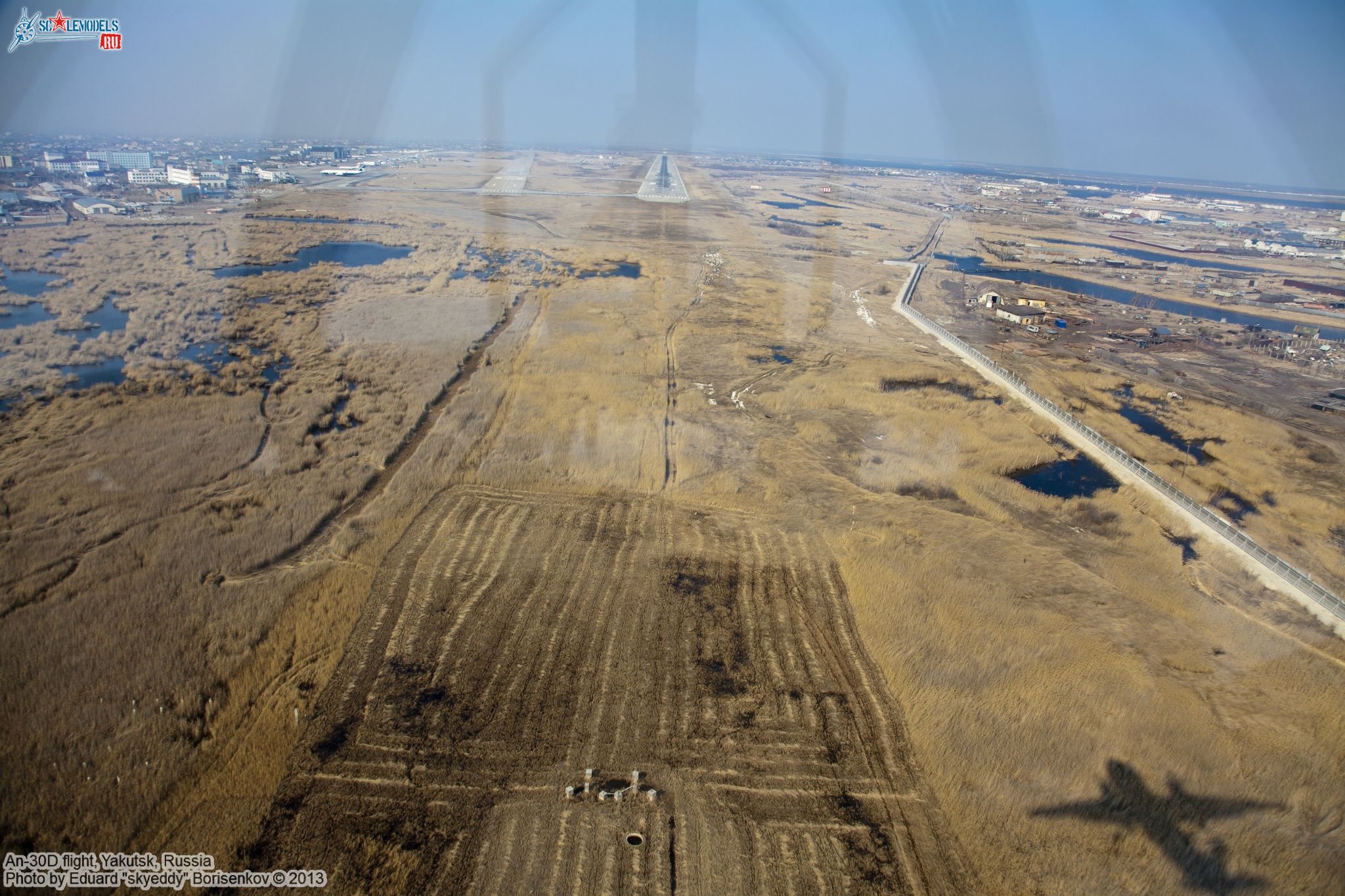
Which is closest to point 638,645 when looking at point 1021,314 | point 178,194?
point 1021,314

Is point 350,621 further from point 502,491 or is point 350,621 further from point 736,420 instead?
point 736,420

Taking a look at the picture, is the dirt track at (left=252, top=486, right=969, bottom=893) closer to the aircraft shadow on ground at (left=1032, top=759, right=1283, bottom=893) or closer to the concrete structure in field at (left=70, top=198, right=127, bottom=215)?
the aircraft shadow on ground at (left=1032, top=759, right=1283, bottom=893)

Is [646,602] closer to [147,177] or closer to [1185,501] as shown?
[1185,501]

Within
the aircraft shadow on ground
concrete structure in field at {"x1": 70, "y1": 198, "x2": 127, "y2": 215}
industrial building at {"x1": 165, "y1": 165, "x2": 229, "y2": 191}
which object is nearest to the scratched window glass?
the aircraft shadow on ground

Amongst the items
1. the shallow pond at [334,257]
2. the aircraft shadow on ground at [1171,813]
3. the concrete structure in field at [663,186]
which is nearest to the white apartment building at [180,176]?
the shallow pond at [334,257]

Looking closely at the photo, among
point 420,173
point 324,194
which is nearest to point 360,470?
point 324,194

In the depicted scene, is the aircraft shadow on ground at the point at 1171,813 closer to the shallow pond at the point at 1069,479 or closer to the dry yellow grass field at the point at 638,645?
the dry yellow grass field at the point at 638,645
